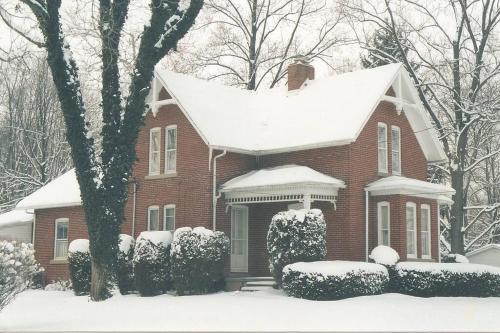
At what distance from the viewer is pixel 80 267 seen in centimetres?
2550

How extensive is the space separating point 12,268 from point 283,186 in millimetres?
10361

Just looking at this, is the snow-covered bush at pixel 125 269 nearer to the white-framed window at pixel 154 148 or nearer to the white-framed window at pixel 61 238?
the white-framed window at pixel 154 148

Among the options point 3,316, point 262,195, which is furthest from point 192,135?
point 3,316

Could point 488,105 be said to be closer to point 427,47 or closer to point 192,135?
point 427,47

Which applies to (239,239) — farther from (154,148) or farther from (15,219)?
(15,219)

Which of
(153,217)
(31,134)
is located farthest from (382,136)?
(31,134)

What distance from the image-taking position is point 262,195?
81.1 feet

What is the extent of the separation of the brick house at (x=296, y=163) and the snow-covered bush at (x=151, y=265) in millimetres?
2205

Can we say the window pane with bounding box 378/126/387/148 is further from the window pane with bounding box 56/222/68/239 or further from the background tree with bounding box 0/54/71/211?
the background tree with bounding box 0/54/71/211

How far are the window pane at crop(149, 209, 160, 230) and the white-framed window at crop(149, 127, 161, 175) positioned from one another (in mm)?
1546

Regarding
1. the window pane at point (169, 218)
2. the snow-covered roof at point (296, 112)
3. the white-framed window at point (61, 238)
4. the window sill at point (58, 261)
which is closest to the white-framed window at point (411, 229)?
the snow-covered roof at point (296, 112)

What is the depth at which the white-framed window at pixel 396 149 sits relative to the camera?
27328 mm

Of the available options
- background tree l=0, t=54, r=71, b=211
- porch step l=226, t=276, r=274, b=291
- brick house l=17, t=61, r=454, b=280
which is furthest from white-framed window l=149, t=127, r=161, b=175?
background tree l=0, t=54, r=71, b=211

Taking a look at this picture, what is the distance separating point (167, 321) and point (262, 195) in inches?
363
